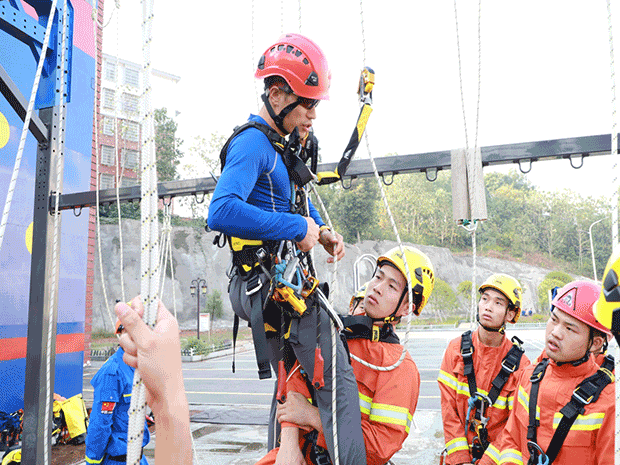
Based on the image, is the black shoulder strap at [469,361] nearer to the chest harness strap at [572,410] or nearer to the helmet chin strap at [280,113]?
the chest harness strap at [572,410]

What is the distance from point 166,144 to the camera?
117ft

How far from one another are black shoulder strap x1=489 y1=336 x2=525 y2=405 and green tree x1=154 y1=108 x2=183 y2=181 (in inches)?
1322

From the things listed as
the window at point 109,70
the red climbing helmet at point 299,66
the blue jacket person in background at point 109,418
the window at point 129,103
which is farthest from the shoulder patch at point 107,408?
the window at point 109,70

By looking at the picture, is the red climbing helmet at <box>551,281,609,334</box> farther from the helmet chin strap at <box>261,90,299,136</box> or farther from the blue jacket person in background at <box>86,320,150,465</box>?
the blue jacket person in background at <box>86,320,150,465</box>

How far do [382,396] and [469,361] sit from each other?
5.07 ft

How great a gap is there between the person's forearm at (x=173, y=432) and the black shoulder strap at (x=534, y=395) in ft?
7.19

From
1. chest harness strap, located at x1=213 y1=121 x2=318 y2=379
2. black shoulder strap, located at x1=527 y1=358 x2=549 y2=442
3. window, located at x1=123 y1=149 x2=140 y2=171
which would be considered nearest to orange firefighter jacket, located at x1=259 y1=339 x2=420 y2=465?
chest harness strap, located at x1=213 y1=121 x2=318 y2=379

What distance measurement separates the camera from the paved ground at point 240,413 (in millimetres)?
6359

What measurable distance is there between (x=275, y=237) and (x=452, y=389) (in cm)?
213

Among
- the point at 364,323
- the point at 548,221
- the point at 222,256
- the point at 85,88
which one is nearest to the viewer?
the point at 364,323

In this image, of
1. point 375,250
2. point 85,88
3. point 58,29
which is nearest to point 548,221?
point 375,250

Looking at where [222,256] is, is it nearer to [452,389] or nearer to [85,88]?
[85,88]

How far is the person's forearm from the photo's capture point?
0.89 meters

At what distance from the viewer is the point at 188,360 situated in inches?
773
